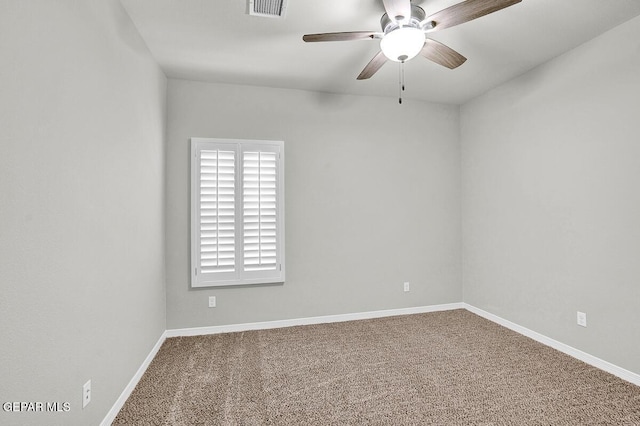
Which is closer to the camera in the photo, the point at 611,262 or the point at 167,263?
the point at 611,262

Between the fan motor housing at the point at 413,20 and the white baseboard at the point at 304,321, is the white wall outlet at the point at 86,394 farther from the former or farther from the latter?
the fan motor housing at the point at 413,20

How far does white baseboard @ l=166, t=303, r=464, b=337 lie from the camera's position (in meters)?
3.38

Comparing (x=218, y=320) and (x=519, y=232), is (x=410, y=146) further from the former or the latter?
(x=218, y=320)

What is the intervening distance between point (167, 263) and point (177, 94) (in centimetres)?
176

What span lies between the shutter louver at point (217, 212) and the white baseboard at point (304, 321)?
0.63 m

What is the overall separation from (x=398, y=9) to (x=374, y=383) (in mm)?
2502

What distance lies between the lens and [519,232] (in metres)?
3.38

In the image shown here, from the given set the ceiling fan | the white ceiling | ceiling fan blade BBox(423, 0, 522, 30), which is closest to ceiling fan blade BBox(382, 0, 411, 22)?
the ceiling fan

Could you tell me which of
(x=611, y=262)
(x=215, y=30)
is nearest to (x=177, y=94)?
(x=215, y=30)

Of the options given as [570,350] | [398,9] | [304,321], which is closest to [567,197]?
[570,350]

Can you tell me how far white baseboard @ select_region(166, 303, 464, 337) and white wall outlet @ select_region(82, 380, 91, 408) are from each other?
5.61ft

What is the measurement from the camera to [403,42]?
197 centimetres

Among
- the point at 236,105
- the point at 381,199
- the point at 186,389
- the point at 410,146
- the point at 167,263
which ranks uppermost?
the point at 236,105

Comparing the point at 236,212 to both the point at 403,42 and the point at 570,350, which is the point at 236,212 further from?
the point at 570,350
